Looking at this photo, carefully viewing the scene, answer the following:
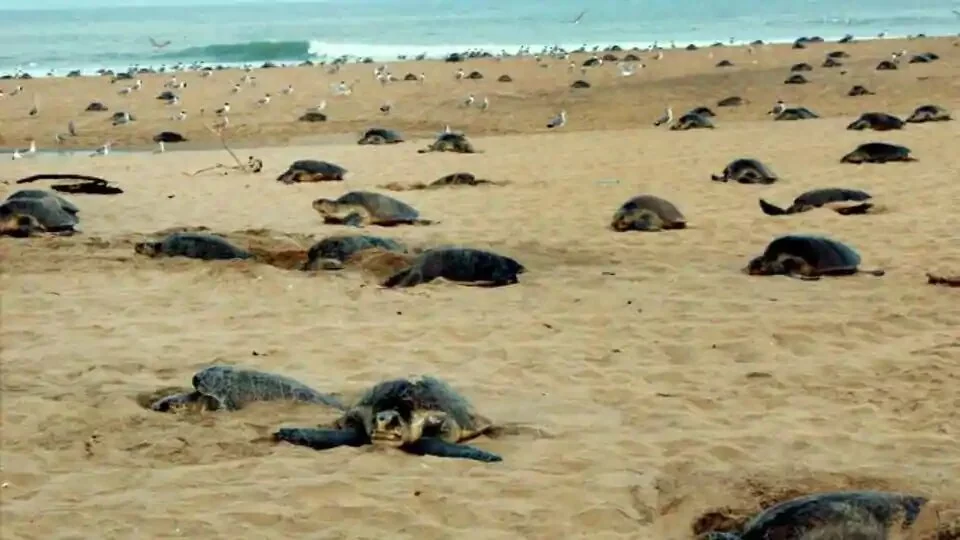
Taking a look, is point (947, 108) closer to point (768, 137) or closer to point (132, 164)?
point (768, 137)

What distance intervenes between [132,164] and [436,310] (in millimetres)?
11022

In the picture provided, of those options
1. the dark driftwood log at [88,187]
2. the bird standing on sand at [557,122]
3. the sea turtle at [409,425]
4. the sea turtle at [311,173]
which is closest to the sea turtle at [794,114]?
the bird standing on sand at [557,122]

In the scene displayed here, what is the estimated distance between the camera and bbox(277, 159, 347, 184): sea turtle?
1557cm

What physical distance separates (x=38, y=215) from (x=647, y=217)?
5.22 meters

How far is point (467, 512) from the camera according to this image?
4.94 meters

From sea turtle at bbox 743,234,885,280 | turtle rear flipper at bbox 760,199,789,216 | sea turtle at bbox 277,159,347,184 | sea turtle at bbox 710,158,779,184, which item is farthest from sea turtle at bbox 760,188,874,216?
sea turtle at bbox 277,159,347,184

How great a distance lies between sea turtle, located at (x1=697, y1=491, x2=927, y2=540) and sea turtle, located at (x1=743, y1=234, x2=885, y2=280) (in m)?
4.92

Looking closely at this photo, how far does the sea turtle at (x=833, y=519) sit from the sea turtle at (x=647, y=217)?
689cm

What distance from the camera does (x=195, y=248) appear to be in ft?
33.5

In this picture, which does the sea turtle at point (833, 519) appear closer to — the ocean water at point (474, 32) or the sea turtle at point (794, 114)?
the sea turtle at point (794, 114)

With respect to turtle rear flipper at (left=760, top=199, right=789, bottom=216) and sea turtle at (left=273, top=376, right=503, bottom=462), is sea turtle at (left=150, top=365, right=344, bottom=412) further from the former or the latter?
turtle rear flipper at (left=760, top=199, right=789, bottom=216)

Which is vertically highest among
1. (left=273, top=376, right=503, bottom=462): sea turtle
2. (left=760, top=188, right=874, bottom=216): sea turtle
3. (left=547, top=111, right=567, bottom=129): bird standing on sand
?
(left=547, top=111, right=567, bottom=129): bird standing on sand

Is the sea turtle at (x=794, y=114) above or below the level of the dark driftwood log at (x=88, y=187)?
above

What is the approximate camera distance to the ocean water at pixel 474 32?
185ft
